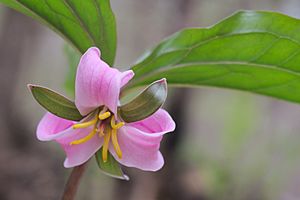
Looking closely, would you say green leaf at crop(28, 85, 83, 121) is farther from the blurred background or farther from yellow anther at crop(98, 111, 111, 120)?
the blurred background

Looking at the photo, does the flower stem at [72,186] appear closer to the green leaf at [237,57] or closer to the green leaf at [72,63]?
the green leaf at [237,57]

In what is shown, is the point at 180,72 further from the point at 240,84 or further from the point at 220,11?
the point at 220,11

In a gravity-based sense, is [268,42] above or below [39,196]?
above

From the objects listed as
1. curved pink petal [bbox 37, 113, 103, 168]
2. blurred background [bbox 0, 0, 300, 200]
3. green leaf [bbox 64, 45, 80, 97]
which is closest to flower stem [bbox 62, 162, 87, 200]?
curved pink petal [bbox 37, 113, 103, 168]

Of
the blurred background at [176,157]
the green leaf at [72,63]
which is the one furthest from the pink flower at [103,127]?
the blurred background at [176,157]

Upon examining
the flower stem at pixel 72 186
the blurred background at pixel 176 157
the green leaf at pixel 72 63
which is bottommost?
the blurred background at pixel 176 157

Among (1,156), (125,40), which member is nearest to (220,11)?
(125,40)

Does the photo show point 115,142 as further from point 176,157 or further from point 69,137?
point 176,157
